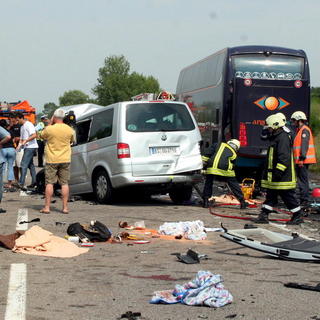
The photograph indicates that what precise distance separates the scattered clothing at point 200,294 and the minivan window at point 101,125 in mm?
7297

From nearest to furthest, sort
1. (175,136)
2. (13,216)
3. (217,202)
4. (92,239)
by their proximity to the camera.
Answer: (92,239), (13,216), (175,136), (217,202)

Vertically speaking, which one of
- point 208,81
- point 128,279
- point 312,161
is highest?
point 208,81

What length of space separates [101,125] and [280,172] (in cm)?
414

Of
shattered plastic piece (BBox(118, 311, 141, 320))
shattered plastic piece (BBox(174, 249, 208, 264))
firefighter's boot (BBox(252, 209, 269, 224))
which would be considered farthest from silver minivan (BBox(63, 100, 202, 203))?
shattered plastic piece (BBox(118, 311, 141, 320))

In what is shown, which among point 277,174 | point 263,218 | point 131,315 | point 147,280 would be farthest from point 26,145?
point 131,315

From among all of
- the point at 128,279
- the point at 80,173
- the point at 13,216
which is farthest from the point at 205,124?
the point at 128,279

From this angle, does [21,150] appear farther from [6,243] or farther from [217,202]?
[6,243]

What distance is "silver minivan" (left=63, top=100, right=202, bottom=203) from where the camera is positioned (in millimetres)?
12515

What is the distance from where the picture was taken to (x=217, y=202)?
13938 millimetres

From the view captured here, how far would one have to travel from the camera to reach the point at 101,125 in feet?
44.1

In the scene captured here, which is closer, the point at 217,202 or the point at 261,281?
the point at 261,281

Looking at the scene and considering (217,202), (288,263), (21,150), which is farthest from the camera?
(21,150)

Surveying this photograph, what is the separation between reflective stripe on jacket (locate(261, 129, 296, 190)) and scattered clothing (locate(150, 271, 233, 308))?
498cm

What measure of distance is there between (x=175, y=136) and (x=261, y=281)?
21.4ft
